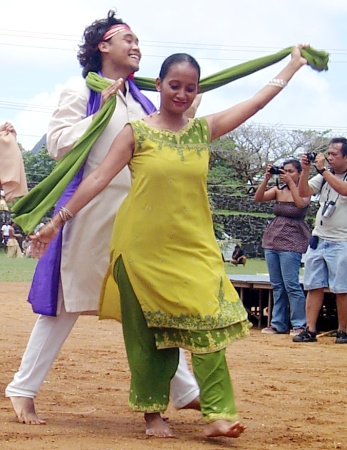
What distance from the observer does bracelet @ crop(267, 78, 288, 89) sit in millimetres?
5199

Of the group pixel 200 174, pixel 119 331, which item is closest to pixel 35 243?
pixel 200 174

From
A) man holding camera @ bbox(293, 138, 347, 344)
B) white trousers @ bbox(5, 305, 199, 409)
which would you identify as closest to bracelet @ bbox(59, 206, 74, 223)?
white trousers @ bbox(5, 305, 199, 409)

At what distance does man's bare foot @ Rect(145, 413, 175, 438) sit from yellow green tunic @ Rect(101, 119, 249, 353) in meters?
0.42

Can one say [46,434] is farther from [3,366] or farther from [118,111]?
[3,366]

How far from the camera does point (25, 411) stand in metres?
5.39

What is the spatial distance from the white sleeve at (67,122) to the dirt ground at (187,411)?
148 cm

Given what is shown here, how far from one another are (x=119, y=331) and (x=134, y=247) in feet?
20.9

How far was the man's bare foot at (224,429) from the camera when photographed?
4766 mm

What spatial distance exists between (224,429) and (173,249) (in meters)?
0.90

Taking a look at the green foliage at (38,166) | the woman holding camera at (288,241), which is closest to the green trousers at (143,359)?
the woman holding camera at (288,241)

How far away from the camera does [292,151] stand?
52.7m

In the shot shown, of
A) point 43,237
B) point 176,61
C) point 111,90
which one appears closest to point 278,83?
point 176,61

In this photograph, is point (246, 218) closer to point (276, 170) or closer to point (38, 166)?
point (38, 166)

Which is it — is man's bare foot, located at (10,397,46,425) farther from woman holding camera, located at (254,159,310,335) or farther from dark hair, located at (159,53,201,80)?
woman holding camera, located at (254,159,310,335)
